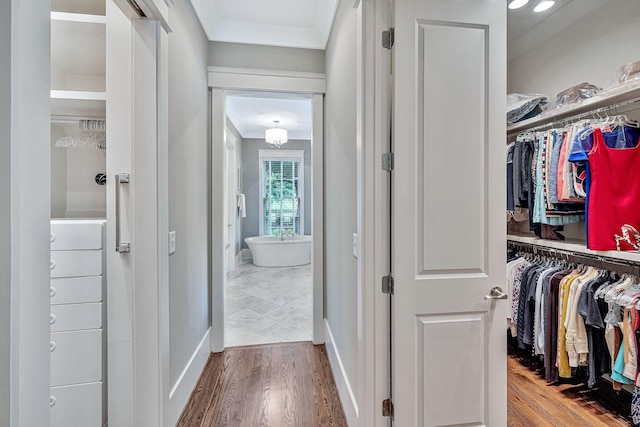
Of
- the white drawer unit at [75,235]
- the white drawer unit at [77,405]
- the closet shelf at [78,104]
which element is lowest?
the white drawer unit at [77,405]

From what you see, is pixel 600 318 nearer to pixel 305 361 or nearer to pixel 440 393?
pixel 440 393

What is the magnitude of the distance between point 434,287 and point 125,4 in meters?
1.89

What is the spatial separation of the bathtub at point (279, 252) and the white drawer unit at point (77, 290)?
4501 mm

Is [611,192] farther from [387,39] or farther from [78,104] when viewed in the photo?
[78,104]

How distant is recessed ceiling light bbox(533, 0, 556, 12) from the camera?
87.7 inches

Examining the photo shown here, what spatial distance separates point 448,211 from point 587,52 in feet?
6.60

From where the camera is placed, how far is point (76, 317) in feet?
4.73

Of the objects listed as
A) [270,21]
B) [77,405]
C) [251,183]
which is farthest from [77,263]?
[251,183]

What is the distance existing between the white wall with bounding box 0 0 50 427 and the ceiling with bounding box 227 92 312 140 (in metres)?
3.40

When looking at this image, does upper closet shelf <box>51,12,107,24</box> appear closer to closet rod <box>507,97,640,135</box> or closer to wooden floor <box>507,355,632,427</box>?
closet rod <box>507,97,640,135</box>

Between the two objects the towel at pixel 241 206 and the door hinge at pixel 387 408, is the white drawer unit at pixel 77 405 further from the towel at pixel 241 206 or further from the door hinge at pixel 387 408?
the towel at pixel 241 206

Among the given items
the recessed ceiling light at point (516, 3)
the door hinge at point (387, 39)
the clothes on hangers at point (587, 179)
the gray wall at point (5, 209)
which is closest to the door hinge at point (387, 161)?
the door hinge at point (387, 39)

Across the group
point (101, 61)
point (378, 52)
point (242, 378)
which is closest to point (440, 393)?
point (242, 378)

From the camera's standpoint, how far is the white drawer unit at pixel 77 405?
1.45 meters
